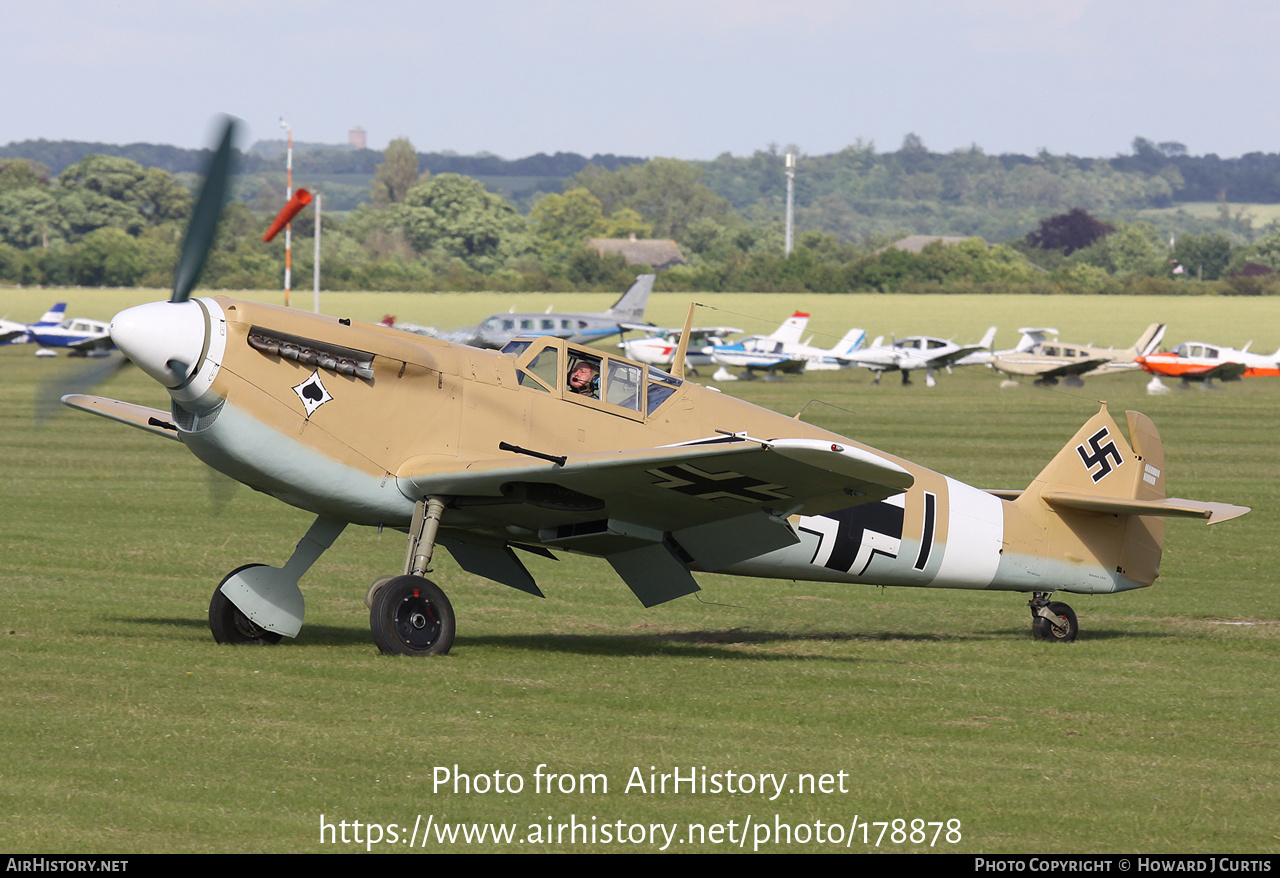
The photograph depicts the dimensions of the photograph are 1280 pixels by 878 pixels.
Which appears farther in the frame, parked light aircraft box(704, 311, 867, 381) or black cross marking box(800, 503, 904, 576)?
parked light aircraft box(704, 311, 867, 381)

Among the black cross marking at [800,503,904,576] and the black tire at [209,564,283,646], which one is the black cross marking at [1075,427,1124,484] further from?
the black tire at [209,564,283,646]

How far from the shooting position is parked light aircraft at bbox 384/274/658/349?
56875mm

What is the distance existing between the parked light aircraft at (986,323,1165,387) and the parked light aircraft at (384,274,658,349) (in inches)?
579

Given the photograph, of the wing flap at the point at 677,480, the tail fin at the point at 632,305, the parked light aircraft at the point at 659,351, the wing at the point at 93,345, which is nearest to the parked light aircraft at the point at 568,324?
the tail fin at the point at 632,305

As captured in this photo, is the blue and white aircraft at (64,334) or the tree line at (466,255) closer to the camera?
the blue and white aircraft at (64,334)

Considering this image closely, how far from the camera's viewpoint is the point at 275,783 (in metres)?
6.91

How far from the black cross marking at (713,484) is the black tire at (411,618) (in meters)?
1.68

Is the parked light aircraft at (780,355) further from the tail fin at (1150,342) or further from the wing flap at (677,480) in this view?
A: the wing flap at (677,480)

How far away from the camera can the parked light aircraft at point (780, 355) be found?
55625 millimetres

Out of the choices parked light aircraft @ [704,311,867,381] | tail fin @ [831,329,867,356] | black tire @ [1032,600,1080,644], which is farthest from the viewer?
tail fin @ [831,329,867,356]

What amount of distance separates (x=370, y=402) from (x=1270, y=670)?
6.55 meters

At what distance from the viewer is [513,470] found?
31.5 ft

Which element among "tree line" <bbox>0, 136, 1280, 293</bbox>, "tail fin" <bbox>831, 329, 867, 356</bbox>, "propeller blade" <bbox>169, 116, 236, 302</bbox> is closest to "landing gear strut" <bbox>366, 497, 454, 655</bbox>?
"propeller blade" <bbox>169, 116, 236, 302</bbox>

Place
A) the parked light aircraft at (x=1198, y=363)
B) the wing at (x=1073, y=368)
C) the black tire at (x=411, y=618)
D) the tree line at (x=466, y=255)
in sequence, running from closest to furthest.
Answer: the black tire at (x=411, y=618)
the parked light aircraft at (x=1198, y=363)
the wing at (x=1073, y=368)
the tree line at (x=466, y=255)
